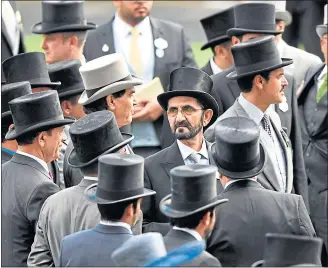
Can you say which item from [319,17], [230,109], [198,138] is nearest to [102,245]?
[198,138]

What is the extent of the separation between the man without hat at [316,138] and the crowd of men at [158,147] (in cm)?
1

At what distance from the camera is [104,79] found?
943cm

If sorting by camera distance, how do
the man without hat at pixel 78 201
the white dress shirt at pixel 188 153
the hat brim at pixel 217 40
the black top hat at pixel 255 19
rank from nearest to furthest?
the man without hat at pixel 78 201
the white dress shirt at pixel 188 153
the black top hat at pixel 255 19
the hat brim at pixel 217 40

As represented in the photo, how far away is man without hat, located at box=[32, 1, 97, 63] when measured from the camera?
11344 millimetres

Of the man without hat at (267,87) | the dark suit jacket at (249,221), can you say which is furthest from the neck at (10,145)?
the dark suit jacket at (249,221)

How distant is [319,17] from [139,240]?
9050mm

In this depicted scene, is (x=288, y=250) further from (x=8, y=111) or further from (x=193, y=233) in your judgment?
(x=8, y=111)

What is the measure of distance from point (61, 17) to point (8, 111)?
2.45 meters

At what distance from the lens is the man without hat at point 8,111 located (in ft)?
30.7

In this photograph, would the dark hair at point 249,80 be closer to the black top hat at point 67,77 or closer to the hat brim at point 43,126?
the black top hat at point 67,77

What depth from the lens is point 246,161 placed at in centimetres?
805

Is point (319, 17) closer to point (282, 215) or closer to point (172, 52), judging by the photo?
point (172, 52)

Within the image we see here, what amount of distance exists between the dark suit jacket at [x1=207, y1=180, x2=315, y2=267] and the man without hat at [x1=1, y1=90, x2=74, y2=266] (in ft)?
3.78

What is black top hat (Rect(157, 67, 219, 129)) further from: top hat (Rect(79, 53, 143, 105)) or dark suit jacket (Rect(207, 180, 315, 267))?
dark suit jacket (Rect(207, 180, 315, 267))
